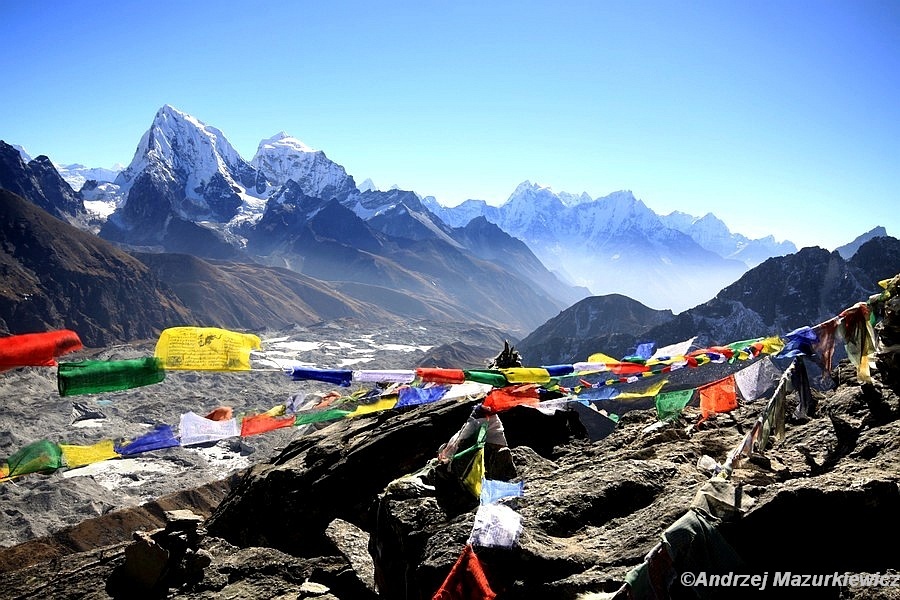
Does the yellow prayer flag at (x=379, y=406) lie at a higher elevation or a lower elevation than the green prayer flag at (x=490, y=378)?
lower

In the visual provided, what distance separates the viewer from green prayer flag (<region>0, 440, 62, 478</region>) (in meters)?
9.69

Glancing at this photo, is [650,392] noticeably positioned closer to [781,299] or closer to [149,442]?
[149,442]

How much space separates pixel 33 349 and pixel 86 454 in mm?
5077

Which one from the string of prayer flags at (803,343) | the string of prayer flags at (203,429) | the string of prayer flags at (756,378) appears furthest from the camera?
the string of prayer flags at (203,429)

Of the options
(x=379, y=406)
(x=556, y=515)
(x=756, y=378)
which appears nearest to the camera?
(x=556, y=515)

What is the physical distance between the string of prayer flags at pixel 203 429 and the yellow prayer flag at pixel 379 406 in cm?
236

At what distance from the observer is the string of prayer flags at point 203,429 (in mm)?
9930

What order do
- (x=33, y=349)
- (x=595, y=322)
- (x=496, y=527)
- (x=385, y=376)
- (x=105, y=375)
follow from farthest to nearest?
1. (x=595, y=322)
2. (x=385, y=376)
3. (x=105, y=375)
4. (x=33, y=349)
5. (x=496, y=527)

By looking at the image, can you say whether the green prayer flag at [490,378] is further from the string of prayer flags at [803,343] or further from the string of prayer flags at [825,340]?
the string of prayer flags at [825,340]

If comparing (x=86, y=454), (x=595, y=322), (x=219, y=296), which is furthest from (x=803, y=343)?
(x=219, y=296)

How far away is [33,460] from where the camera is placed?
9.88 m

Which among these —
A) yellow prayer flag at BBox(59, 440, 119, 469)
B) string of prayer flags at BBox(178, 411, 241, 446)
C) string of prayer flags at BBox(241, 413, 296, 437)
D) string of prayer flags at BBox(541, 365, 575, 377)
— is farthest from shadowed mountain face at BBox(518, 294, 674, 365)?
yellow prayer flag at BBox(59, 440, 119, 469)

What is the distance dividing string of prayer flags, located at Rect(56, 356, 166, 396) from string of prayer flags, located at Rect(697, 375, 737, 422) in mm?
11061

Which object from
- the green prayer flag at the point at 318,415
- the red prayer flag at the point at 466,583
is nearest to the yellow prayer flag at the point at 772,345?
the red prayer flag at the point at 466,583
